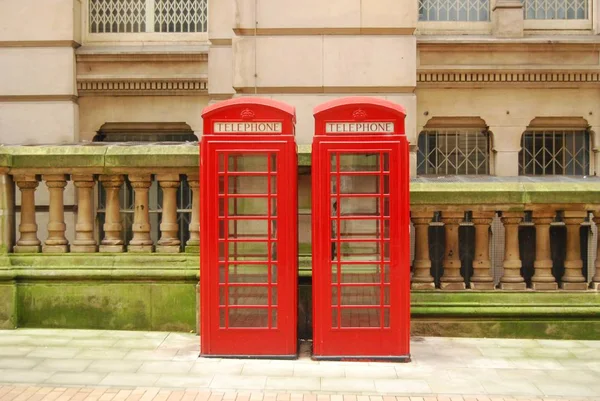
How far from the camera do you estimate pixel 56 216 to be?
718 centimetres

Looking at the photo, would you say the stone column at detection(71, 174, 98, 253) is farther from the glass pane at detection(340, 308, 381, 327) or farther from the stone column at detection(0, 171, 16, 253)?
the glass pane at detection(340, 308, 381, 327)

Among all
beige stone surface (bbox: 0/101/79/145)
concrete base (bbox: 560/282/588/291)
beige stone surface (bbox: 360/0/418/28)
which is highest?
beige stone surface (bbox: 360/0/418/28)

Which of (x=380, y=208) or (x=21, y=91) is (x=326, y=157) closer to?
(x=380, y=208)

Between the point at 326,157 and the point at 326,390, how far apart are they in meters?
1.93

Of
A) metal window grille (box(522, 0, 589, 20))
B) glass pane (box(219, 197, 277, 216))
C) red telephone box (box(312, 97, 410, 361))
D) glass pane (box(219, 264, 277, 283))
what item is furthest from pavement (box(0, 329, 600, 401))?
metal window grille (box(522, 0, 589, 20))

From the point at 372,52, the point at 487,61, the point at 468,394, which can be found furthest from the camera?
the point at 487,61

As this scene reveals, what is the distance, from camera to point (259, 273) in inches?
243

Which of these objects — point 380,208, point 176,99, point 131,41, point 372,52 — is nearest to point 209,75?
point 176,99

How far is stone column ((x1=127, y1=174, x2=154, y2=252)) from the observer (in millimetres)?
7020

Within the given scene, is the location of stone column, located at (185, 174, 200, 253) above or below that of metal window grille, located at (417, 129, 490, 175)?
below

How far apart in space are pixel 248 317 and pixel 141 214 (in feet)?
5.57

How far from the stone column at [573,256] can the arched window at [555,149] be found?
2.97 m

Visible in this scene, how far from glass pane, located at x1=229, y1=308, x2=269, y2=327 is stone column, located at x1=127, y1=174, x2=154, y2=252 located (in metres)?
1.40

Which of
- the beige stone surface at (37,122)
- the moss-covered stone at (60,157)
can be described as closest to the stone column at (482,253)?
the moss-covered stone at (60,157)
